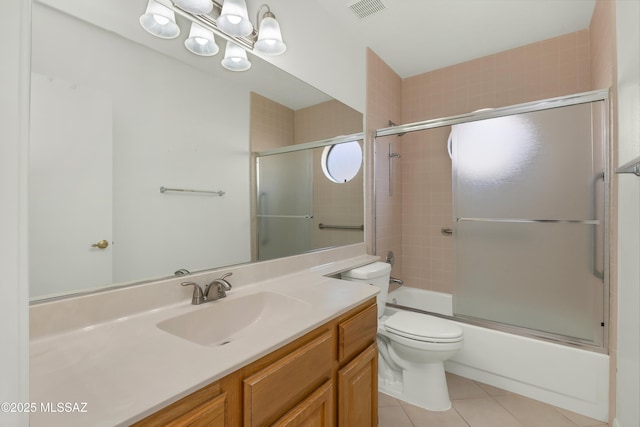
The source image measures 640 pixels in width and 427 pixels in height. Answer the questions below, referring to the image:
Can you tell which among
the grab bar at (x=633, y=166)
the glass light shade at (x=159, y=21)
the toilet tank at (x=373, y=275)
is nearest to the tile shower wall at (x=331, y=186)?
the toilet tank at (x=373, y=275)

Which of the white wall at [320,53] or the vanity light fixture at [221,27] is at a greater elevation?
the white wall at [320,53]

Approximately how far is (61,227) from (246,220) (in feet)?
2.33

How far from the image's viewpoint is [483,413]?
1647 millimetres

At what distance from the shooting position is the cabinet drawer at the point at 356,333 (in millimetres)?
1071

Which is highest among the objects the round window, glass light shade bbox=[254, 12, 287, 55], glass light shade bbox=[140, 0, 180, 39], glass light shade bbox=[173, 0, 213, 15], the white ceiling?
the white ceiling

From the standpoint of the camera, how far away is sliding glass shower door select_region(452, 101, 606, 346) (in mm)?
1756

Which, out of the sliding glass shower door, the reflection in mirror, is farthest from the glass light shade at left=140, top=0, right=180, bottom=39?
the sliding glass shower door

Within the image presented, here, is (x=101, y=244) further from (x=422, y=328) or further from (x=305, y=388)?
(x=422, y=328)

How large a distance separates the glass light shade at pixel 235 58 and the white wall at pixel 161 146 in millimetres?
93

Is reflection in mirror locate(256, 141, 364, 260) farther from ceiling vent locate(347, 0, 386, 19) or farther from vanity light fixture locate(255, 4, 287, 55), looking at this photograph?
ceiling vent locate(347, 0, 386, 19)

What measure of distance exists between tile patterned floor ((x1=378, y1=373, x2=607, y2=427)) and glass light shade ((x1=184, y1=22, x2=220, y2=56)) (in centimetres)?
211

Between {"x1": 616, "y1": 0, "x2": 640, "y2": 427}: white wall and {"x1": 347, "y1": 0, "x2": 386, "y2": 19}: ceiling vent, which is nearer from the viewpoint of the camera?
{"x1": 616, "y1": 0, "x2": 640, "y2": 427}: white wall

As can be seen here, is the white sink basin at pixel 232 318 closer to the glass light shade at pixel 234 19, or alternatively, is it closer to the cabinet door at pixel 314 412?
the cabinet door at pixel 314 412

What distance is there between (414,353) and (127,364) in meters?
1.51
